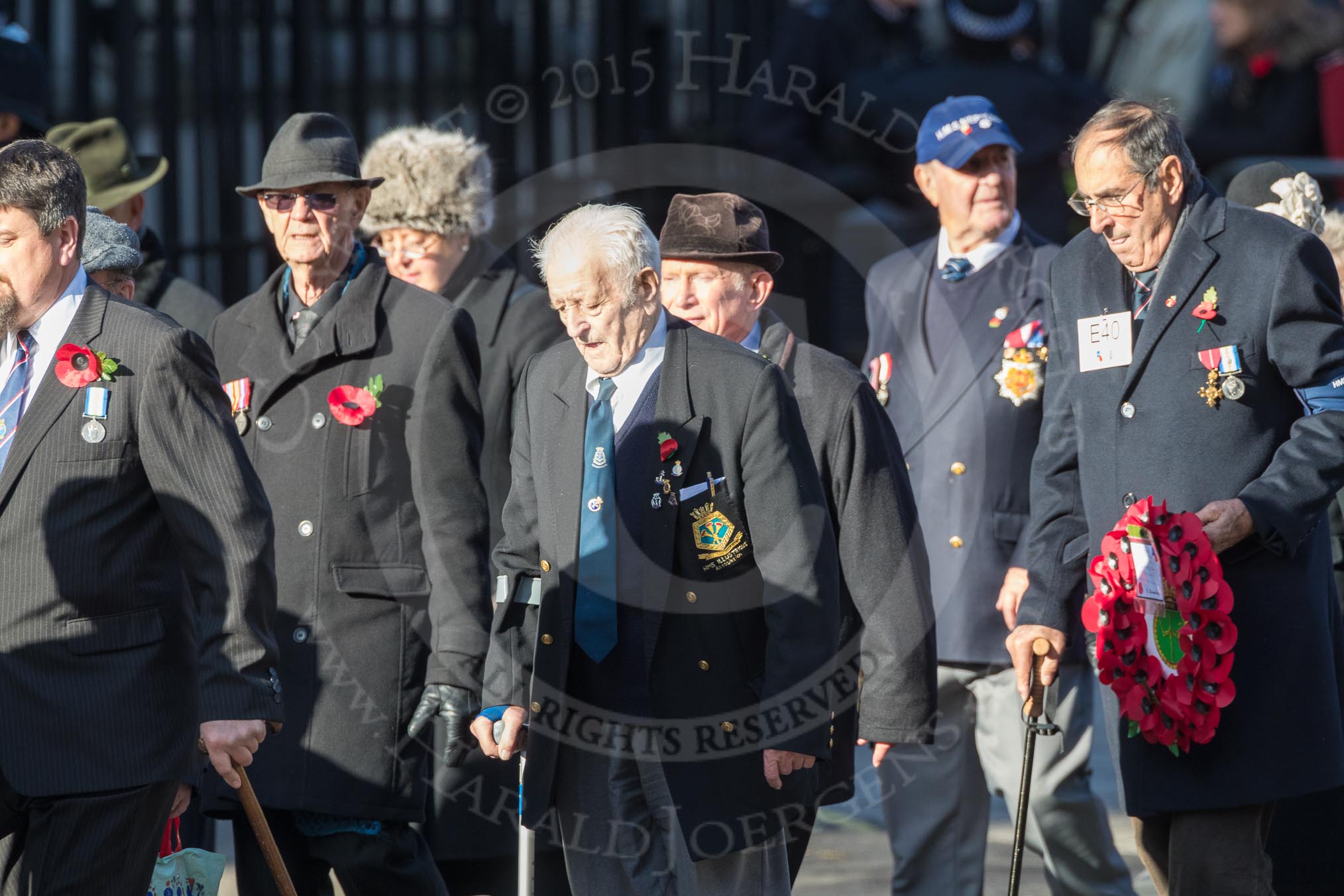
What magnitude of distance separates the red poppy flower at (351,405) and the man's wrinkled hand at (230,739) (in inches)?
50.8

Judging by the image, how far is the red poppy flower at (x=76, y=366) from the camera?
380cm

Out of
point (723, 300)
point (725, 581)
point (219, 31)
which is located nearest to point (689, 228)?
point (723, 300)

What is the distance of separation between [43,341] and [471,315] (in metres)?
1.95

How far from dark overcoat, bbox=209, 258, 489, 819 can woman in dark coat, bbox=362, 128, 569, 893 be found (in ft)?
1.94

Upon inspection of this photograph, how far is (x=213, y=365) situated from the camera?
12.9ft

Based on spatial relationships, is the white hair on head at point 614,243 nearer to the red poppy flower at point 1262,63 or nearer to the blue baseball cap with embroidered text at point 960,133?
the blue baseball cap with embroidered text at point 960,133

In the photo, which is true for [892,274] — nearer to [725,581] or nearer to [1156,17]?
[725,581]

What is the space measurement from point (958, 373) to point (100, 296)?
248cm

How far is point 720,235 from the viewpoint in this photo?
16.0 feet

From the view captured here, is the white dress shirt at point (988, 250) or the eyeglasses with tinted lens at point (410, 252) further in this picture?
the eyeglasses with tinted lens at point (410, 252)

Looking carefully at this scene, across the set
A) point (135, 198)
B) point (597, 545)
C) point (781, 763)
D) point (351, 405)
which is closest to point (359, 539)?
point (351, 405)

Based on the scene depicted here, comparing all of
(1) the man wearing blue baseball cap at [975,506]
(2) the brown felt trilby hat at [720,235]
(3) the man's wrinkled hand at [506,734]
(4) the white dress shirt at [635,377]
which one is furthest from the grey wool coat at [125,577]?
(1) the man wearing blue baseball cap at [975,506]

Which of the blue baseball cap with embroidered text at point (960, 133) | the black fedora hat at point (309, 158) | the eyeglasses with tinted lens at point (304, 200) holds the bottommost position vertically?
the eyeglasses with tinted lens at point (304, 200)

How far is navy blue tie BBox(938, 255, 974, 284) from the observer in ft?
18.5
